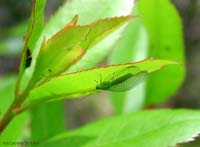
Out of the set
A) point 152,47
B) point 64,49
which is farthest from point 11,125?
point 152,47

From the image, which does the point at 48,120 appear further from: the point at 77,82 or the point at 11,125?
the point at 77,82

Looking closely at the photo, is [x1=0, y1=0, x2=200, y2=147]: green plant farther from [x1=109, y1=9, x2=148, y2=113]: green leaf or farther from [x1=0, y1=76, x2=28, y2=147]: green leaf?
[x1=109, y1=9, x2=148, y2=113]: green leaf

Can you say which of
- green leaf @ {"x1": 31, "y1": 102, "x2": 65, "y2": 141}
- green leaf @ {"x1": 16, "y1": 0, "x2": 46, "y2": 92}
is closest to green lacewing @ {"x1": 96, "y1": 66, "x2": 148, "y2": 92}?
green leaf @ {"x1": 16, "y1": 0, "x2": 46, "y2": 92}

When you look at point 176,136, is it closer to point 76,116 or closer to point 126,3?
point 126,3

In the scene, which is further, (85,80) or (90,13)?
(90,13)

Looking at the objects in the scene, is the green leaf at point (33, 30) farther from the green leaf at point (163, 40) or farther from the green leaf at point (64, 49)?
the green leaf at point (163, 40)

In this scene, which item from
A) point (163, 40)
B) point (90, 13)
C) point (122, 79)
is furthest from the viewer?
point (163, 40)

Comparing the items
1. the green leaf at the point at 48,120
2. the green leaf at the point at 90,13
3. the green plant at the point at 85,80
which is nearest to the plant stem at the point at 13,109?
the green plant at the point at 85,80
